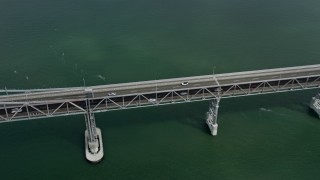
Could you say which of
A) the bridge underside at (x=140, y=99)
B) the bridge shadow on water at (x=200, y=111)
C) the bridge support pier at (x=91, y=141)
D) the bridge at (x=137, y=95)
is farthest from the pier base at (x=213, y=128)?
the bridge support pier at (x=91, y=141)

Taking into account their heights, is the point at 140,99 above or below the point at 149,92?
below

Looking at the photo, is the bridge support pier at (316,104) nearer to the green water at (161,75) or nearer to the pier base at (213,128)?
the green water at (161,75)

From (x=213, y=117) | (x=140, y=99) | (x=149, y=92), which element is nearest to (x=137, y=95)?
(x=140, y=99)

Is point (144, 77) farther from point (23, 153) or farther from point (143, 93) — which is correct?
point (23, 153)

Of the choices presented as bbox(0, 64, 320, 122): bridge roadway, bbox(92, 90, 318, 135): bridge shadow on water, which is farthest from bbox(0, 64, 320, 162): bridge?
bbox(92, 90, 318, 135): bridge shadow on water

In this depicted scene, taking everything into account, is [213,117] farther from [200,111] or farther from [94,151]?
[94,151]

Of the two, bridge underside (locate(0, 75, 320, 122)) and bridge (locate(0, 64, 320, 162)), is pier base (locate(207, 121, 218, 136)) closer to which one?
bridge (locate(0, 64, 320, 162))

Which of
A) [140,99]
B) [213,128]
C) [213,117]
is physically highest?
[140,99]
